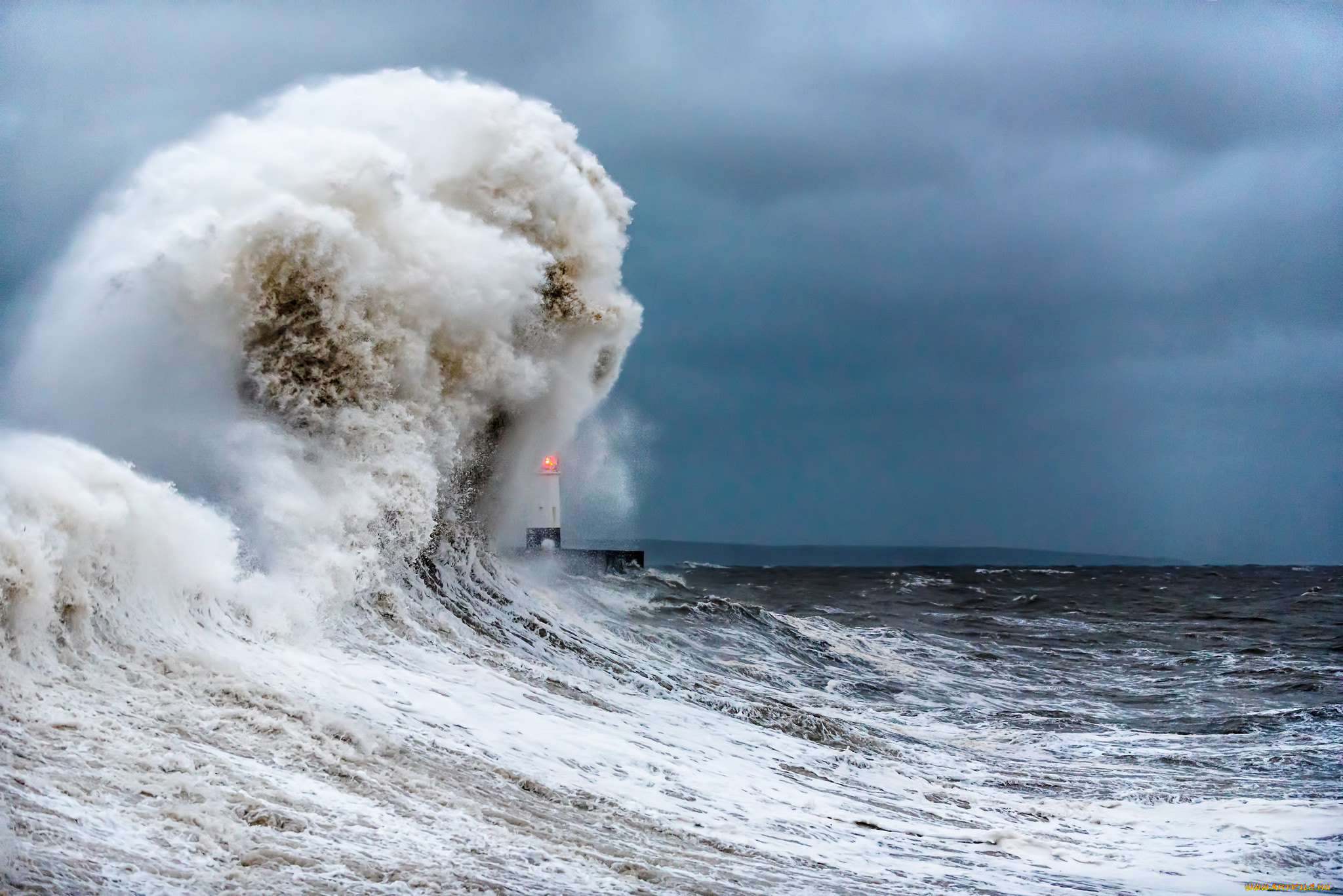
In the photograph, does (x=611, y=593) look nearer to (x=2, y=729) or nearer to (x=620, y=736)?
(x=620, y=736)

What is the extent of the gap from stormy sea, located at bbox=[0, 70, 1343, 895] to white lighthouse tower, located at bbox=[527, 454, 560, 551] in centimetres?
552

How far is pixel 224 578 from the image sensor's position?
300 inches

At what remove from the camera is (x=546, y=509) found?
2588 cm

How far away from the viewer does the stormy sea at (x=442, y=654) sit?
16.0 feet

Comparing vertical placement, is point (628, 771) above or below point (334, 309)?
below

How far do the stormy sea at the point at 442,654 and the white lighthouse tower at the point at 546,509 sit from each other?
552 centimetres

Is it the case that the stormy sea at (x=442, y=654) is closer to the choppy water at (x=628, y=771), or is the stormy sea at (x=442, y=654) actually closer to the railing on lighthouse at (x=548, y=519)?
the choppy water at (x=628, y=771)

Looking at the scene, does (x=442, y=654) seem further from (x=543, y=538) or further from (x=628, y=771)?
(x=543, y=538)

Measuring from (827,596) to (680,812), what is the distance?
23.5 meters

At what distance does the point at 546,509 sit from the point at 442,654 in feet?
56.6

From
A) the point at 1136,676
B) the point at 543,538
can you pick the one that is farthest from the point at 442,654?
the point at 543,538

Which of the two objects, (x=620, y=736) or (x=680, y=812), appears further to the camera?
(x=620, y=736)

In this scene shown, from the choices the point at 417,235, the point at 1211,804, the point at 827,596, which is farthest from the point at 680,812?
the point at 827,596

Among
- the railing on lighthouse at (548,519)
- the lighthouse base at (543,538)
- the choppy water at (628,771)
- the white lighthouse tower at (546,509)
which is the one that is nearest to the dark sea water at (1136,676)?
the choppy water at (628,771)
